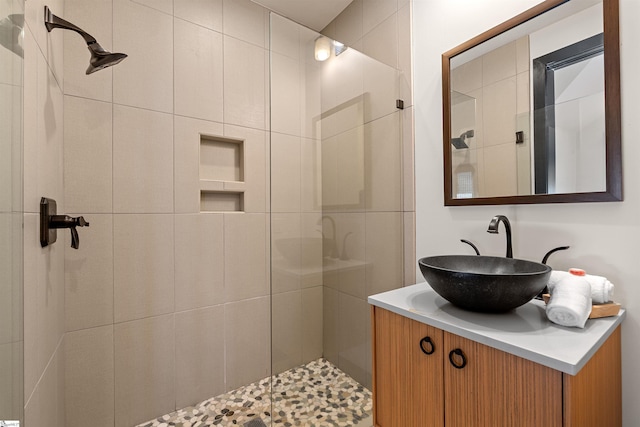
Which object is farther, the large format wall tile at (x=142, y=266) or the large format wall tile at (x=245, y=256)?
the large format wall tile at (x=245, y=256)

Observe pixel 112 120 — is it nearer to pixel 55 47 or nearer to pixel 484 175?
pixel 55 47

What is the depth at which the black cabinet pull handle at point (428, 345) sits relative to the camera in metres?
0.96

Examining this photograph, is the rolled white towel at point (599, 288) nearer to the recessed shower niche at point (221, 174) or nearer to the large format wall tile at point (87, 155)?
the recessed shower niche at point (221, 174)

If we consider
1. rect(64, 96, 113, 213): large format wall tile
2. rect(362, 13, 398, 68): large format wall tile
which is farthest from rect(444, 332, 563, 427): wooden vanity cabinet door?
rect(64, 96, 113, 213): large format wall tile

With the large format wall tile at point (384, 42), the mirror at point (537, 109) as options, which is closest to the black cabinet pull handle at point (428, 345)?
the mirror at point (537, 109)

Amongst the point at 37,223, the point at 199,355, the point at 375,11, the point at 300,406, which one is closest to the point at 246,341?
the point at 199,355

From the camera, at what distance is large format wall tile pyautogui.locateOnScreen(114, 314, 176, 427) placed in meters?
1.56

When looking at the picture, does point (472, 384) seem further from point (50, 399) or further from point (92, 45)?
point (92, 45)

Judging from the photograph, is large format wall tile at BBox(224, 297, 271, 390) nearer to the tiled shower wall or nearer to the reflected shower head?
the tiled shower wall

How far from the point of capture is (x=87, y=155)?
4.82 feet

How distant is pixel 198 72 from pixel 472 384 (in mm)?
2022

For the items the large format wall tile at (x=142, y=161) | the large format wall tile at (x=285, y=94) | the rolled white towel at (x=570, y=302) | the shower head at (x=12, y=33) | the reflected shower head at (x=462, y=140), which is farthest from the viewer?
the large format wall tile at (x=142, y=161)

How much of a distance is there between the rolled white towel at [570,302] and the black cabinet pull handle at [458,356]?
280 mm

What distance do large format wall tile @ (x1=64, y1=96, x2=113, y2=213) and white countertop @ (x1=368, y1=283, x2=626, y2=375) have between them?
1471 millimetres
